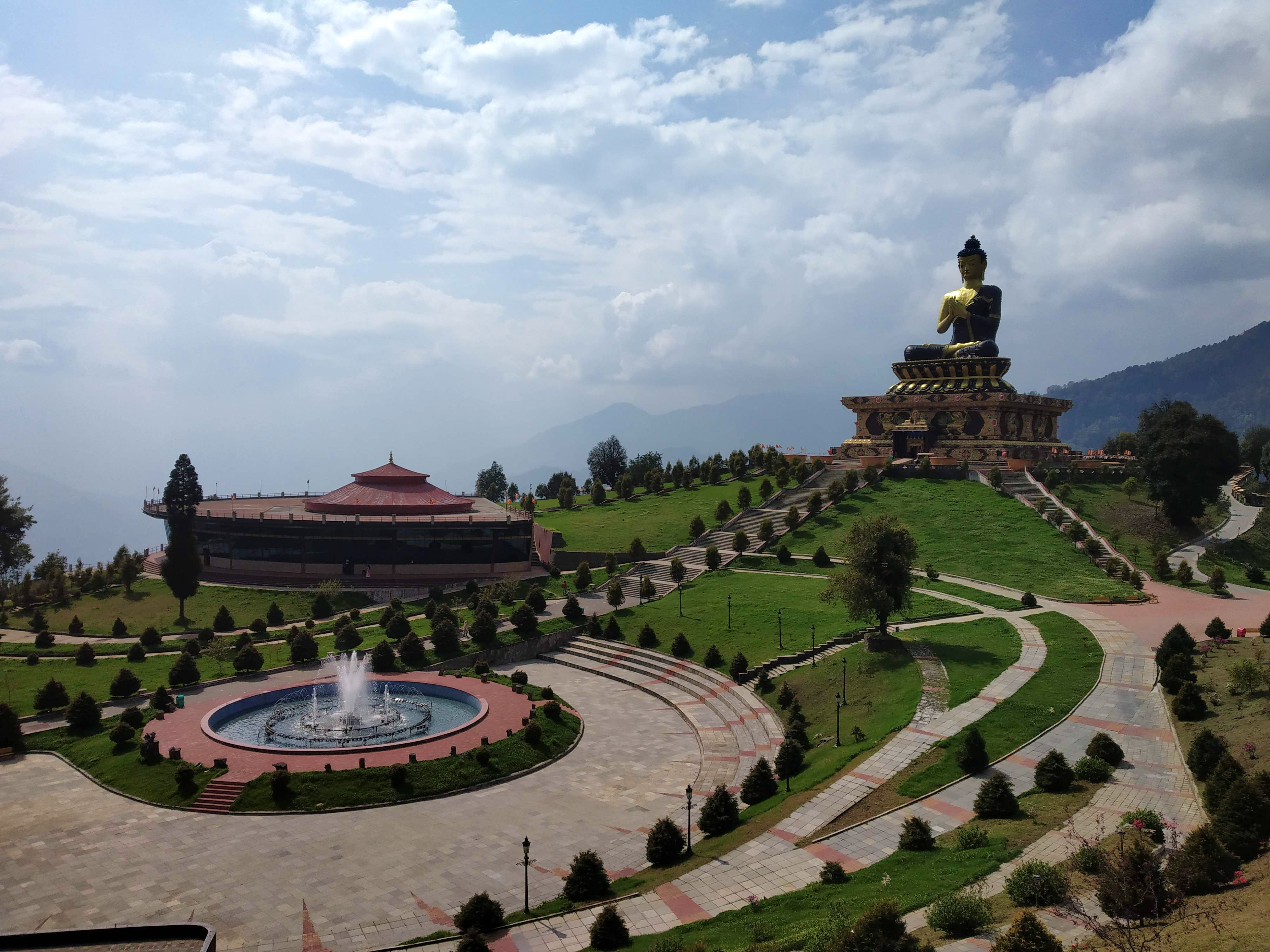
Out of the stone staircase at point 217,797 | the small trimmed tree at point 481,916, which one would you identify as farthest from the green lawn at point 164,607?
the small trimmed tree at point 481,916

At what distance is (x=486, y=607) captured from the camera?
50062mm

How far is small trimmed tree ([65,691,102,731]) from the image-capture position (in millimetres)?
33438

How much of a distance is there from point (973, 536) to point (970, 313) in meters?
34.8

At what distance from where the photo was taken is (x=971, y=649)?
35.7 m

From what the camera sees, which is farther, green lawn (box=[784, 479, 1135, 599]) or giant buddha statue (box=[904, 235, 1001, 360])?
giant buddha statue (box=[904, 235, 1001, 360])

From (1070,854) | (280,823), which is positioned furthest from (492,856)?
(1070,854)

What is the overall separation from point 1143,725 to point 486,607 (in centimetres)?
3460

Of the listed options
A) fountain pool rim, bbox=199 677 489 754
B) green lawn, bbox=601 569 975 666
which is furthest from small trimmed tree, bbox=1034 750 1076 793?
fountain pool rim, bbox=199 677 489 754

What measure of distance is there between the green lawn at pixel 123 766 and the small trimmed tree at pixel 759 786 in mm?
18007

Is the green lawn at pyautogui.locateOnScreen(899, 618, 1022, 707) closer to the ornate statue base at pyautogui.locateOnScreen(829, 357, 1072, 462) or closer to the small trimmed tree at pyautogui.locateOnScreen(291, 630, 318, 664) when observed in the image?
the small trimmed tree at pyautogui.locateOnScreen(291, 630, 318, 664)

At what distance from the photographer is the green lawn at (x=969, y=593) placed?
145 feet

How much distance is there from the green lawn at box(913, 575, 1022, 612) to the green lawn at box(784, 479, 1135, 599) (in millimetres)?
2454

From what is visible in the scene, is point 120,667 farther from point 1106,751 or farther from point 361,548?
point 1106,751

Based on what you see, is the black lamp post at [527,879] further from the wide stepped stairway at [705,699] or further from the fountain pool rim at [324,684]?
the fountain pool rim at [324,684]
